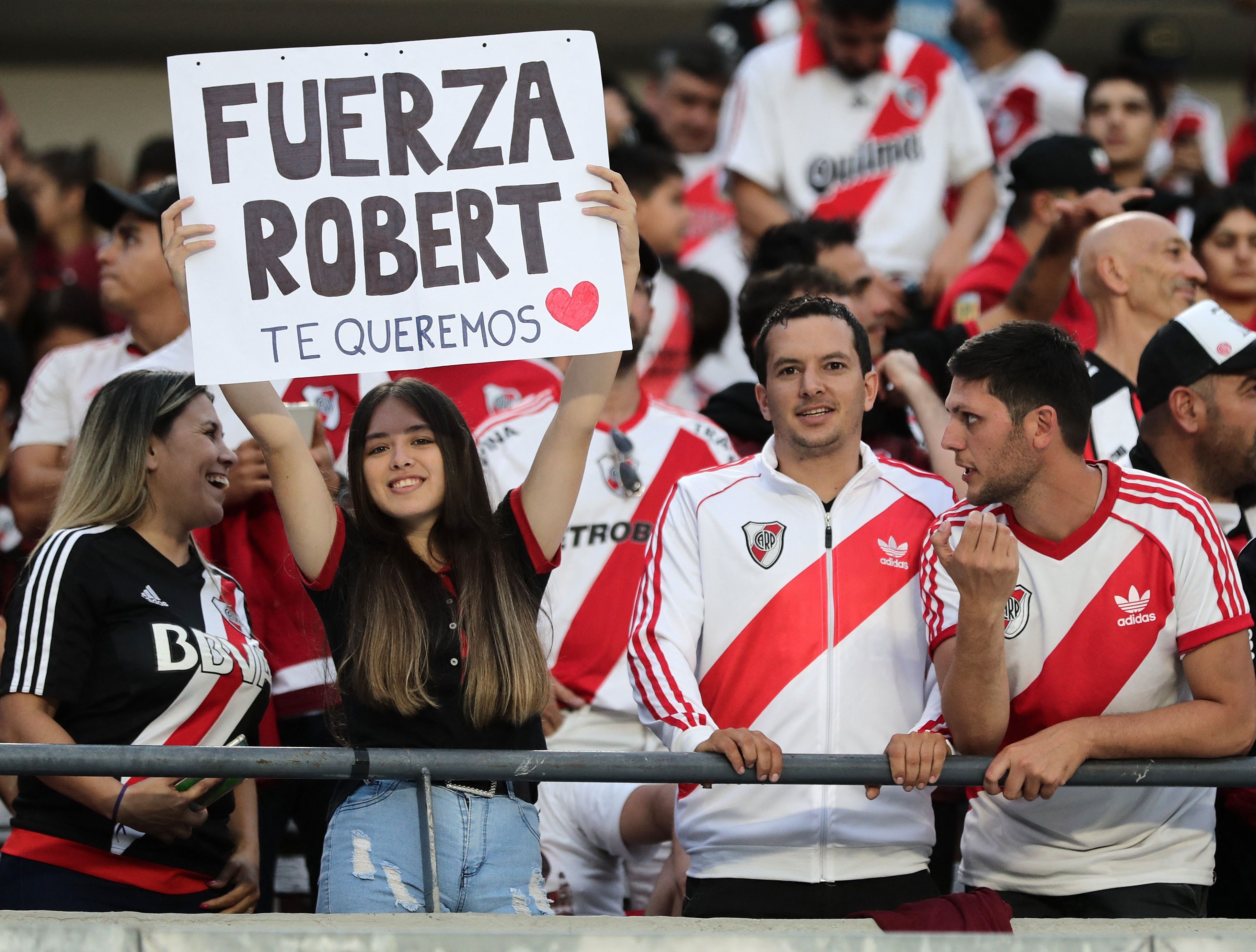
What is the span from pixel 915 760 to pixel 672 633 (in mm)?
743

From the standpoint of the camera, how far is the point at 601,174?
401 centimetres

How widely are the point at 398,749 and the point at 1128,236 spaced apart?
3236mm

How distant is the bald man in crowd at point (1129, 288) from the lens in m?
5.30

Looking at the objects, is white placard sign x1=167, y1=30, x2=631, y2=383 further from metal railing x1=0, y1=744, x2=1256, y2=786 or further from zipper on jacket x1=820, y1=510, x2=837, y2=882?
metal railing x1=0, y1=744, x2=1256, y2=786

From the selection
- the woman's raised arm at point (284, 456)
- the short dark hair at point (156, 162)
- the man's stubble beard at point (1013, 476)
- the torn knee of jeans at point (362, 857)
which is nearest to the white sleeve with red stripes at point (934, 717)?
the man's stubble beard at point (1013, 476)

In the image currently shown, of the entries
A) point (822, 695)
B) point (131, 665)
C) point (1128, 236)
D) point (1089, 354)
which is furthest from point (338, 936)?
point (1128, 236)

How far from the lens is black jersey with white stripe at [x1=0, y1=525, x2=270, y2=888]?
13.2 ft

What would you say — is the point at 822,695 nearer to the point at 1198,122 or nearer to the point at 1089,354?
the point at 1089,354

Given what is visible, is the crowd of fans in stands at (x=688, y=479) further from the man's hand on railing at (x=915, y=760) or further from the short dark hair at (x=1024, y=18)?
the short dark hair at (x=1024, y=18)

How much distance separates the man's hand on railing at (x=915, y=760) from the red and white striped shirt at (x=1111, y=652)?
390mm

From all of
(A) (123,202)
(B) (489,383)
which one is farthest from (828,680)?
(A) (123,202)

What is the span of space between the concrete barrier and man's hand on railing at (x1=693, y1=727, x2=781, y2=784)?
0.32 meters

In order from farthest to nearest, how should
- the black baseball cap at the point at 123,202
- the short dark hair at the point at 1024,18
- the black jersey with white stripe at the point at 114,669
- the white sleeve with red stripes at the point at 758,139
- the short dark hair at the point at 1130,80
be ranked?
the short dark hair at the point at 1024,18, the short dark hair at the point at 1130,80, the white sleeve with red stripes at the point at 758,139, the black baseball cap at the point at 123,202, the black jersey with white stripe at the point at 114,669

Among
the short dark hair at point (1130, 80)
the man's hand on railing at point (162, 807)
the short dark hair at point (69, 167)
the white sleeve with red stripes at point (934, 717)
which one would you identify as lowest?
the man's hand on railing at point (162, 807)
